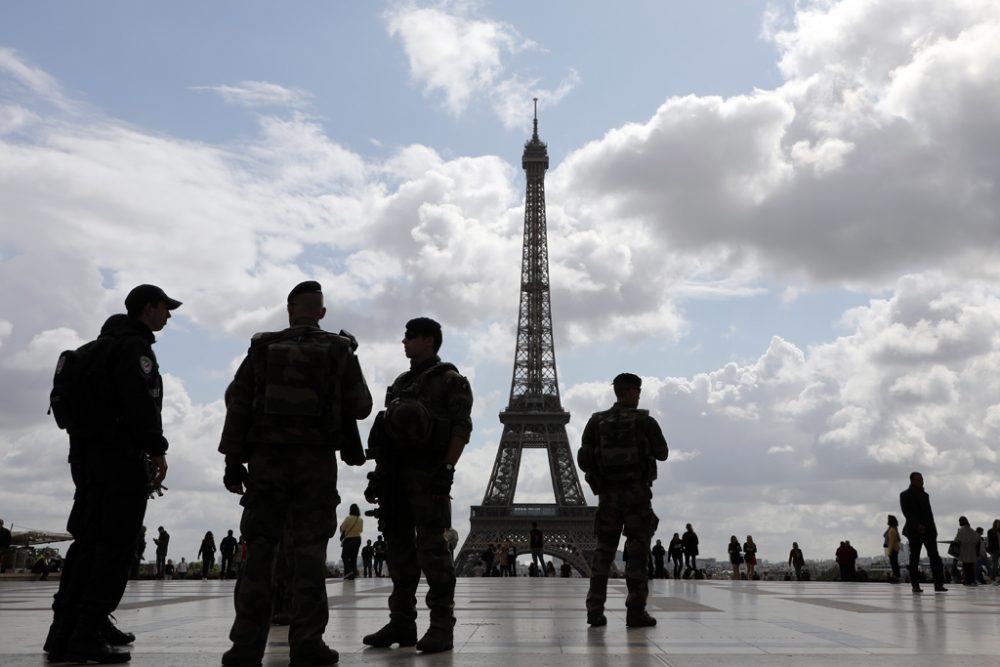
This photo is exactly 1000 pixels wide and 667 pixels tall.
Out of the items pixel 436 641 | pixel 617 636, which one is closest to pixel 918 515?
pixel 617 636

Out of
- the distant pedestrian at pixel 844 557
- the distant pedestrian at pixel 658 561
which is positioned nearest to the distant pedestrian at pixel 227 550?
the distant pedestrian at pixel 658 561

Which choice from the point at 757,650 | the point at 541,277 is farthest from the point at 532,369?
the point at 757,650

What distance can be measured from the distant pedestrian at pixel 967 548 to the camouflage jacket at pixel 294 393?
72.2ft

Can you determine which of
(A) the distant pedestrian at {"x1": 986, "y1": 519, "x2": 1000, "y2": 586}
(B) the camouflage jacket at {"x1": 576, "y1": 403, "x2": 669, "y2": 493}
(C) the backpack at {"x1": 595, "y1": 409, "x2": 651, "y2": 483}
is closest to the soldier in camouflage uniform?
(C) the backpack at {"x1": 595, "y1": 409, "x2": 651, "y2": 483}

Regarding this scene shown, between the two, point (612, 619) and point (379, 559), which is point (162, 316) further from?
point (379, 559)

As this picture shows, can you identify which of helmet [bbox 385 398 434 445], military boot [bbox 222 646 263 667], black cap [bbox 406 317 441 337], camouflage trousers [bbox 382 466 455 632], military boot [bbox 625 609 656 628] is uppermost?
black cap [bbox 406 317 441 337]

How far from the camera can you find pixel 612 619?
9.90 meters

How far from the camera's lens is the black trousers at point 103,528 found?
6.29 meters

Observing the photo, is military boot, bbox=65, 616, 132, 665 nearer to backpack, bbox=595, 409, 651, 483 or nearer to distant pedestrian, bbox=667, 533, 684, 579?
backpack, bbox=595, 409, 651, 483

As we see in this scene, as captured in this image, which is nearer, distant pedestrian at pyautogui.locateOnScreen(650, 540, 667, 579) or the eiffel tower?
distant pedestrian at pyautogui.locateOnScreen(650, 540, 667, 579)

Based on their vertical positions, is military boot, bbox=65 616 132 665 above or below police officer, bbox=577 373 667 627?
below

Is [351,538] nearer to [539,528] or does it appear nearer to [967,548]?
[967,548]

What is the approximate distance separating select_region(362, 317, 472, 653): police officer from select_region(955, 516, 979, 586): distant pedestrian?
68.6 feet

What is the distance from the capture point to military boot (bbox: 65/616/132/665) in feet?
19.5
